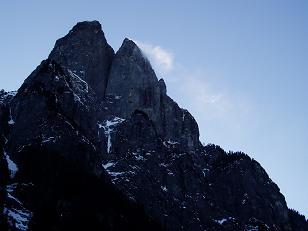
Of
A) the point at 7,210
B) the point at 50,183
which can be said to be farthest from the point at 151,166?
the point at 7,210

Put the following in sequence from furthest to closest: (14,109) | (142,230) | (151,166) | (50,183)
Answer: (151,166), (14,109), (142,230), (50,183)

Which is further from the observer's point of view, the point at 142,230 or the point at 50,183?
the point at 142,230

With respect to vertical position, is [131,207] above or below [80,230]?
above

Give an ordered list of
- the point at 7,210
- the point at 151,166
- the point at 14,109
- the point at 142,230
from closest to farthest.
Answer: the point at 7,210 → the point at 142,230 → the point at 14,109 → the point at 151,166

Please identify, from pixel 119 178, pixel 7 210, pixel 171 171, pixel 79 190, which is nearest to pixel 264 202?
pixel 171 171

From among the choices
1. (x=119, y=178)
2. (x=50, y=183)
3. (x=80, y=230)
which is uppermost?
(x=119, y=178)

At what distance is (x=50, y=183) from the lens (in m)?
135

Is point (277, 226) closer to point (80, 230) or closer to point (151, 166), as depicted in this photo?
point (151, 166)

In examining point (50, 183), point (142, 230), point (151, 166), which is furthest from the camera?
point (151, 166)

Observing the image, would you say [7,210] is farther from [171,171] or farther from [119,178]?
[171,171]

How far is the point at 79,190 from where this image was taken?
452 feet

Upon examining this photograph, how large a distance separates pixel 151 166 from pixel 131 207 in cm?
3062

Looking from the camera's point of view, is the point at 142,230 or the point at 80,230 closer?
the point at 80,230

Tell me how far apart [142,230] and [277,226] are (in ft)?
216
